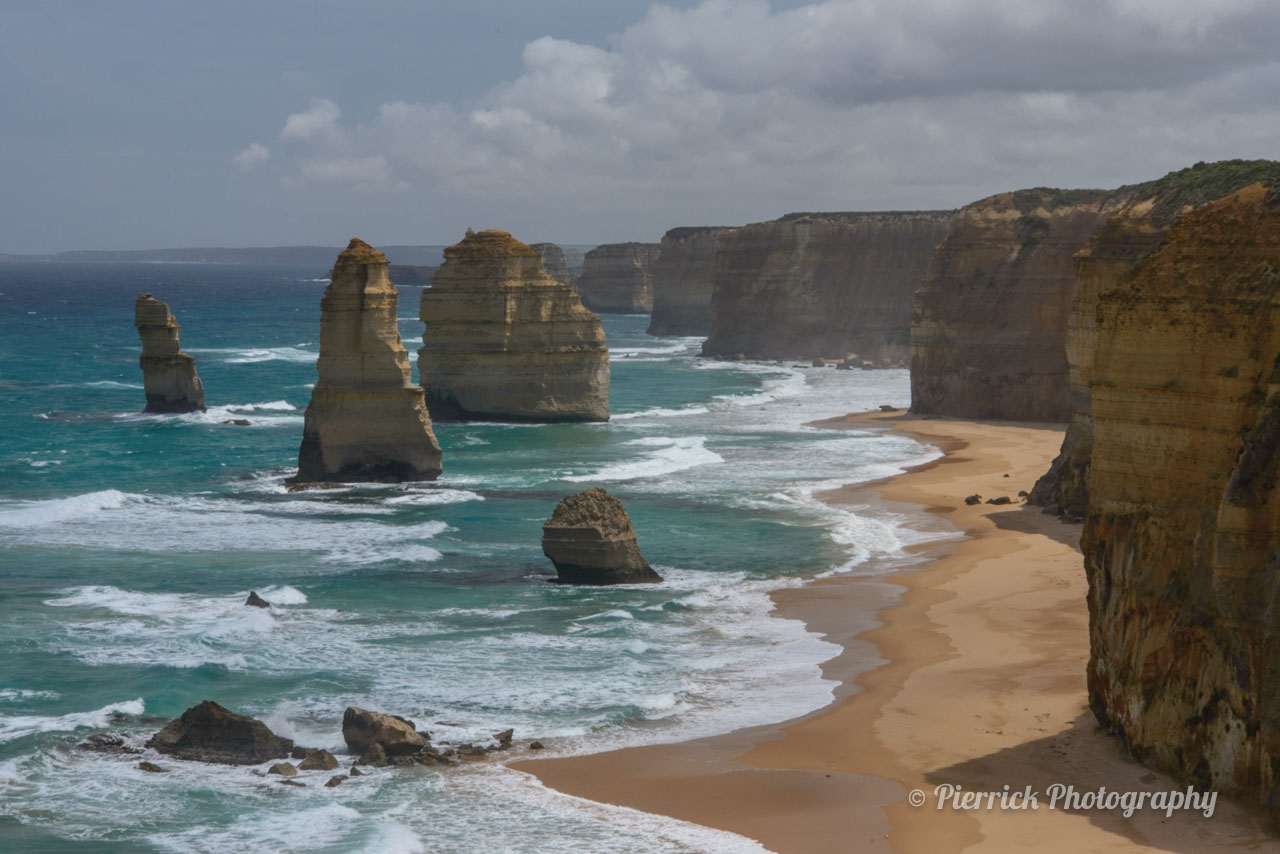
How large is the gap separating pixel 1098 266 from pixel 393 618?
51.2 feet

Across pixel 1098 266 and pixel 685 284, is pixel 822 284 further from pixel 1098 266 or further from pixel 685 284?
pixel 1098 266

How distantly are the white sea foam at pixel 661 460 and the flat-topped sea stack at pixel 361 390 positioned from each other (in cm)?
470

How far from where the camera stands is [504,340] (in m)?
51.3

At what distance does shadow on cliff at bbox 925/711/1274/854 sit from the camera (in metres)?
12.8

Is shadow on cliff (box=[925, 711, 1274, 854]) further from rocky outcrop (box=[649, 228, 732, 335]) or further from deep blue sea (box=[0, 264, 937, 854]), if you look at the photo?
rocky outcrop (box=[649, 228, 732, 335])

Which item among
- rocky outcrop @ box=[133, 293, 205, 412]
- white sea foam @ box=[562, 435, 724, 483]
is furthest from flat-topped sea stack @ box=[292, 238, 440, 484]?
rocky outcrop @ box=[133, 293, 205, 412]

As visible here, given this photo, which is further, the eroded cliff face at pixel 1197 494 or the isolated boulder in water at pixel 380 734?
the isolated boulder in water at pixel 380 734

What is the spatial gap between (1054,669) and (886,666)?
2412 mm

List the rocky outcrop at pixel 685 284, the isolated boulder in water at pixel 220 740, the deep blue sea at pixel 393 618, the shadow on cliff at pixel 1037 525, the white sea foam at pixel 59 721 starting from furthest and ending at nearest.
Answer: the rocky outcrop at pixel 685 284 < the shadow on cliff at pixel 1037 525 < the white sea foam at pixel 59 721 < the isolated boulder in water at pixel 220 740 < the deep blue sea at pixel 393 618

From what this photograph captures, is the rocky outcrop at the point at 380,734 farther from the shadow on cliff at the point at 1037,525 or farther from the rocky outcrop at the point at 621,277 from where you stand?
the rocky outcrop at the point at 621,277

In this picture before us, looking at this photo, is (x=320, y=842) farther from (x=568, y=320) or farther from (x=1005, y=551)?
(x=568, y=320)

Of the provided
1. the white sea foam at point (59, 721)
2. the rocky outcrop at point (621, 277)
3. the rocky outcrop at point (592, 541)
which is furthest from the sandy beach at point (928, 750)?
the rocky outcrop at point (621, 277)

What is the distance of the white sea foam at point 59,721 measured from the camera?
17438 millimetres

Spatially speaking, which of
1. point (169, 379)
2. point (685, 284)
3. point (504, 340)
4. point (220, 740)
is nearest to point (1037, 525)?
point (220, 740)
